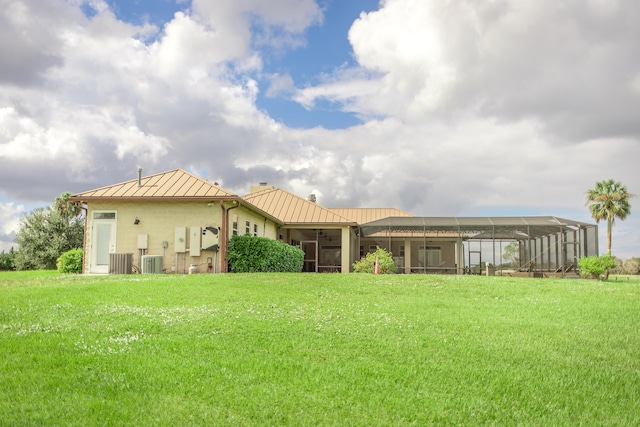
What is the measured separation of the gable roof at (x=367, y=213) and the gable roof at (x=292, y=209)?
27.5 ft

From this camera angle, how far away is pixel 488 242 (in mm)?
33000

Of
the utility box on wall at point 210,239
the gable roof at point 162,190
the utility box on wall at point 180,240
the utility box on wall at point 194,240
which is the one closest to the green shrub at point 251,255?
the utility box on wall at point 210,239

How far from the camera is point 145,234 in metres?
23.2

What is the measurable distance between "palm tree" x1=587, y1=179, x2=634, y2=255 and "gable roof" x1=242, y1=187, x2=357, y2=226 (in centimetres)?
2011

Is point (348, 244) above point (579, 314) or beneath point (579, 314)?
above

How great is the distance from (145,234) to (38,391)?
57.5ft

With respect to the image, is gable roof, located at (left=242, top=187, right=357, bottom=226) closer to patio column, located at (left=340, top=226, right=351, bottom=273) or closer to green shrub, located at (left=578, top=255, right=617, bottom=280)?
patio column, located at (left=340, top=226, right=351, bottom=273)

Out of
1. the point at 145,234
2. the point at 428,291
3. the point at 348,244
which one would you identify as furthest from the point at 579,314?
the point at 348,244

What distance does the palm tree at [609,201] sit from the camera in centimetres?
3938

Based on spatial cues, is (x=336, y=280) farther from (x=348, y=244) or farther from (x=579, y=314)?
(x=348, y=244)

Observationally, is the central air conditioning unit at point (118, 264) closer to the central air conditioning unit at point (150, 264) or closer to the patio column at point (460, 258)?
the central air conditioning unit at point (150, 264)

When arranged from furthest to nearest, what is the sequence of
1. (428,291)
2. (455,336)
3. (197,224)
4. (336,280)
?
(197,224) < (336,280) < (428,291) < (455,336)

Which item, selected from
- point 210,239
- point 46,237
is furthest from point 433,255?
point 46,237

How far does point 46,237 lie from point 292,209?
19.7m
